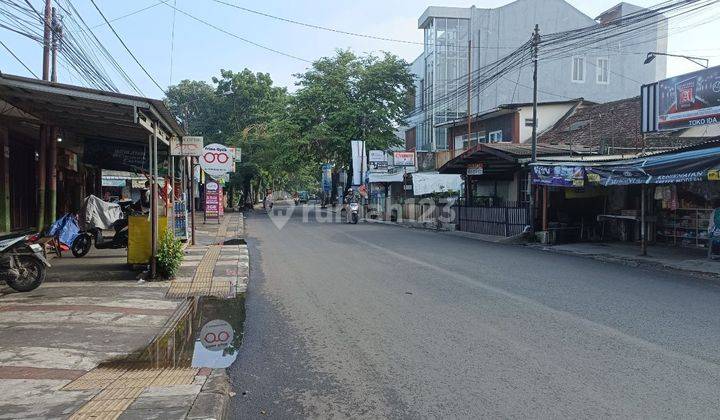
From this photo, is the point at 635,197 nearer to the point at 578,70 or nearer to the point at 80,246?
the point at 80,246

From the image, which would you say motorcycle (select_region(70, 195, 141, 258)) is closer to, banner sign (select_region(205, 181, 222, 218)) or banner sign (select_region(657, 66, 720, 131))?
banner sign (select_region(205, 181, 222, 218))

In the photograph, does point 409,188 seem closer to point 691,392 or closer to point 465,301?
point 465,301

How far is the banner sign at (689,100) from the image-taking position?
13531 millimetres

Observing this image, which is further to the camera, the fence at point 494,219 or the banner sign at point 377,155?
the banner sign at point 377,155

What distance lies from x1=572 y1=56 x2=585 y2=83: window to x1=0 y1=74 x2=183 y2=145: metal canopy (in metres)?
31.0

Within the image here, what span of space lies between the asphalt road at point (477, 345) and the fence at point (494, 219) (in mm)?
7750

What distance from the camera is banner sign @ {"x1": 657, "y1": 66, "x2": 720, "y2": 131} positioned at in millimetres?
13531

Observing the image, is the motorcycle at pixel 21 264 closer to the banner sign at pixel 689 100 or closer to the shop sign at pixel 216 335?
the shop sign at pixel 216 335

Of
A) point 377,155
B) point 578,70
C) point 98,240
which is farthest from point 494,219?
point 578,70

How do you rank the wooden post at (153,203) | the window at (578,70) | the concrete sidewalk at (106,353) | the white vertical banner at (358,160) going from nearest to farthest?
the concrete sidewalk at (106,353), the wooden post at (153,203), the white vertical banner at (358,160), the window at (578,70)

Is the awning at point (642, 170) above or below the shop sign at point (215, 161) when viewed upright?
below

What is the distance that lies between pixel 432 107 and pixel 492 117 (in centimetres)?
770

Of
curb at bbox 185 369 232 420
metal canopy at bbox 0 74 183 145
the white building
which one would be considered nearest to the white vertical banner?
the white building

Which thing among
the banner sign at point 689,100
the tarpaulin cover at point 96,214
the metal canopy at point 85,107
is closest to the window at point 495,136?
the banner sign at point 689,100
